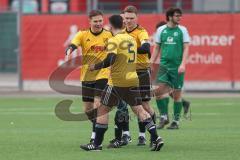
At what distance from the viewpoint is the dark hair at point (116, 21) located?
12883 mm

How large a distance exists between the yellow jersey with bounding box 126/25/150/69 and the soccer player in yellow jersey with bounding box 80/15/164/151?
90 cm

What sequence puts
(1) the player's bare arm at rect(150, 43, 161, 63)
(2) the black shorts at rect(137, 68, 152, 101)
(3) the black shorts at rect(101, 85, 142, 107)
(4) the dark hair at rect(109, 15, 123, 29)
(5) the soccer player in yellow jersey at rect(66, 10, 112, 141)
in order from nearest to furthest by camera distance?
(4) the dark hair at rect(109, 15, 123, 29)
(3) the black shorts at rect(101, 85, 142, 107)
(5) the soccer player in yellow jersey at rect(66, 10, 112, 141)
(2) the black shorts at rect(137, 68, 152, 101)
(1) the player's bare arm at rect(150, 43, 161, 63)

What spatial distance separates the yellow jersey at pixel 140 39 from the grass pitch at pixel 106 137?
51.6 inches

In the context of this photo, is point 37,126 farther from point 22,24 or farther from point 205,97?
point 22,24

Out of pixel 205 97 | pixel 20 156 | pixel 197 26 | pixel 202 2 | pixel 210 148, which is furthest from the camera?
A: pixel 202 2

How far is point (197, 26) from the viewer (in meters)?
27.1

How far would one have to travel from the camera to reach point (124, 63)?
43.1 ft

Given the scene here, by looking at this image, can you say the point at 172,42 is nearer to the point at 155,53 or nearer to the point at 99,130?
the point at 155,53

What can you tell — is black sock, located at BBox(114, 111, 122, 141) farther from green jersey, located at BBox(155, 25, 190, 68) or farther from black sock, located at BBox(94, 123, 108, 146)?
green jersey, located at BBox(155, 25, 190, 68)

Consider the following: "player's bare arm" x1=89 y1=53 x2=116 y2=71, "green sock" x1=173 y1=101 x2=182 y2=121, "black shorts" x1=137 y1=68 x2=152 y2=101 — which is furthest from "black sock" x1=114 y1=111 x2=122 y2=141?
"green sock" x1=173 y1=101 x2=182 y2=121

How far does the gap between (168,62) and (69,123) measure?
249cm

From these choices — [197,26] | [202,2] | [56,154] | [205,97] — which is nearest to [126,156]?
[56,154]

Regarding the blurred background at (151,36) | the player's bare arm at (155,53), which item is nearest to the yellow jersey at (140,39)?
the player's bare arm at (155,53)

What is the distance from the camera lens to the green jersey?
17.2 m
